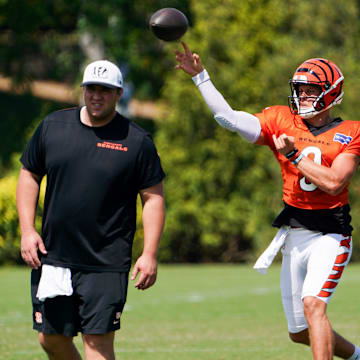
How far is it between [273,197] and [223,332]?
1234 cm

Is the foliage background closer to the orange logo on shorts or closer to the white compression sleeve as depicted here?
the white compression sleeve

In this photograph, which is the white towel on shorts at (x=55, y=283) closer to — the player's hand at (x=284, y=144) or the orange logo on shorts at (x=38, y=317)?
the orange logo on shorts at (x=38, y=317)

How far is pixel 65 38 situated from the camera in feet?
91.6

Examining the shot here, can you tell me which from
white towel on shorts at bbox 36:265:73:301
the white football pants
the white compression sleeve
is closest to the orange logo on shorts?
white towel on shorts at bbox 36:265:73:301

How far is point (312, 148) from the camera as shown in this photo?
6.52 metres

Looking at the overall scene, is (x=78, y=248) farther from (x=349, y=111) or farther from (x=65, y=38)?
(x=65, y=38)

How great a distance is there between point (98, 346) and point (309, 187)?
1.90 m

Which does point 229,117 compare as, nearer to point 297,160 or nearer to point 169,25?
point 297,160

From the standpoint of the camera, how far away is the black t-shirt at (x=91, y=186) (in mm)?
5703

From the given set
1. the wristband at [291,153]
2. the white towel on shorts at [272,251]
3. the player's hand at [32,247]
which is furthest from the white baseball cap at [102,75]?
the white towel on shorts at [272,251]

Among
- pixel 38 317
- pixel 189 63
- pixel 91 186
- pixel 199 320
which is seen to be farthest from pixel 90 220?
pixel 199 320

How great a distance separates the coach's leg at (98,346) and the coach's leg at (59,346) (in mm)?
165

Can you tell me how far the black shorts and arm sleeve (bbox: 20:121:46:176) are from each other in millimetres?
684

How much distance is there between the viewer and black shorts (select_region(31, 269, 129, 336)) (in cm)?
566
